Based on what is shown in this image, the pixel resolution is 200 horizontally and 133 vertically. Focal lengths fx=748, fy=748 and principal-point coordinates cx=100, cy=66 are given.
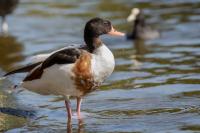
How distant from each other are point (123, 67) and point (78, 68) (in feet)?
14.3

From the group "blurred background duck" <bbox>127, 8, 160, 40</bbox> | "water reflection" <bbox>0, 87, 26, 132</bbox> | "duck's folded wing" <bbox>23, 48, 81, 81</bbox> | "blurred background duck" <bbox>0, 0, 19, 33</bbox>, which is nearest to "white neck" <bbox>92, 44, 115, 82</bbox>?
"duck's folded wing" <bbox>23, 48, 81, 81</bbox>

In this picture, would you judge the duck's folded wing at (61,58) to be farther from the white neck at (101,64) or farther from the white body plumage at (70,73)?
the white neck at (101,64)

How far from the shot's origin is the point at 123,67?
13461mm

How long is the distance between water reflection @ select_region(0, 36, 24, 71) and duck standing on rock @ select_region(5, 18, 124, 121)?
14.3 ft

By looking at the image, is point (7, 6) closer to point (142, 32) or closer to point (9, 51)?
point (9, 51)

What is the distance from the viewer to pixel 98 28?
9.63m

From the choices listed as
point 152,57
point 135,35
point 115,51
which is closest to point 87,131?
point 152,57

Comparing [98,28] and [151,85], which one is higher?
[98,28]

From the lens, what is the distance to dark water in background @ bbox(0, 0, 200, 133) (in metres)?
9.34

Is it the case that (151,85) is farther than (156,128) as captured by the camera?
Yes

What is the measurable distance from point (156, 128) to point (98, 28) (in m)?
1.66

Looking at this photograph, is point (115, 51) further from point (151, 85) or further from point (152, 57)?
point (151, 85)

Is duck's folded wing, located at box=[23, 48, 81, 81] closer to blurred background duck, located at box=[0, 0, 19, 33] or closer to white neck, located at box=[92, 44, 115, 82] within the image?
white neck, located at box=[92, 44, 115, 82]

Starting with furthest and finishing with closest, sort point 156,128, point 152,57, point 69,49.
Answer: point 152,57, point 69,49, point 156,128
